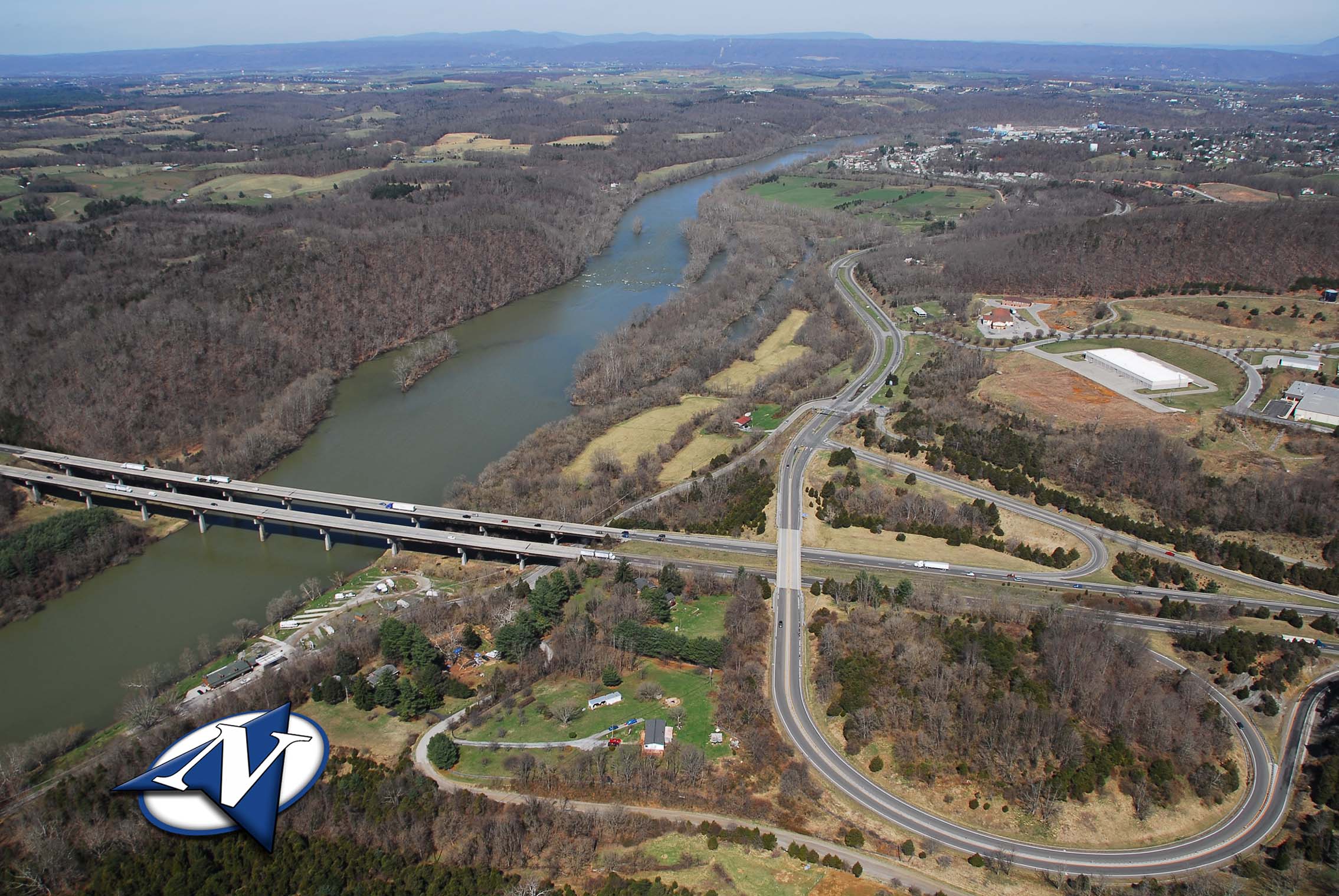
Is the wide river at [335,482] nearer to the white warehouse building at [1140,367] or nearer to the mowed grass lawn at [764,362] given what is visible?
the mowed grass lawn at [764,362]

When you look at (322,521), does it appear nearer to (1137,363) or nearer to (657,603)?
(657,603)

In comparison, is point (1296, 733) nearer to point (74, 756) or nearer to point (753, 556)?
point (753, 556)

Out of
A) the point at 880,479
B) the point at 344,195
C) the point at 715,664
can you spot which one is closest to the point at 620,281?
the point at 344,195

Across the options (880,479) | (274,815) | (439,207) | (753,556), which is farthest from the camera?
(439,207)

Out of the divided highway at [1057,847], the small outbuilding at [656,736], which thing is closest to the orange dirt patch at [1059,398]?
the divided highway at [1057,847]

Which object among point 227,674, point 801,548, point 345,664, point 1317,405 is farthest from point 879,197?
point 227,674
